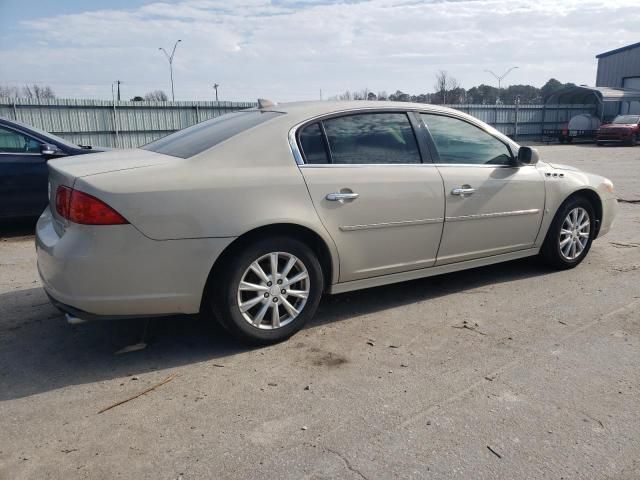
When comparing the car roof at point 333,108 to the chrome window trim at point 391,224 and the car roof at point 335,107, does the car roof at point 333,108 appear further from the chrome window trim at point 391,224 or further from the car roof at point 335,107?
the chrome window trim at point 391,224

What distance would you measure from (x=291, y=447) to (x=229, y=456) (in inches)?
11.3

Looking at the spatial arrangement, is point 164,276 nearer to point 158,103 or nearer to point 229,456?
point 229,456

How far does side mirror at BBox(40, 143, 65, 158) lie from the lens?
703 centimetres

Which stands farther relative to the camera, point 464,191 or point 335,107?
point 464,191

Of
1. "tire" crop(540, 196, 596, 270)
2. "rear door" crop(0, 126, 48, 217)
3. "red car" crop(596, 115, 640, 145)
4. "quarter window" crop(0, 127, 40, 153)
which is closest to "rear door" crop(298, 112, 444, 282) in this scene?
"tire" crop(540, 196, 596, 270)

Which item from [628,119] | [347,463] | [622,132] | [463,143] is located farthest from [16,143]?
[628,119]

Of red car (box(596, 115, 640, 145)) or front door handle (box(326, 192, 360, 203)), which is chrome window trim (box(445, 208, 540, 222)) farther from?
red car (box(596, 115, 640, 145))

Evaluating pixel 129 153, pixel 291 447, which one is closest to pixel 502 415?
pixel 291 447

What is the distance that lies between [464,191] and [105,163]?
267 centimetres

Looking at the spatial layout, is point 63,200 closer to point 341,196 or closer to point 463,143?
point 341,196

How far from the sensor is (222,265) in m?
3.49

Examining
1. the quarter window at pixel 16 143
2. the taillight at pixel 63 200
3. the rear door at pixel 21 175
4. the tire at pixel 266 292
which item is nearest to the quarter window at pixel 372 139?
the tire at pixel 266 292

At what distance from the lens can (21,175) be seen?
22.9 feet

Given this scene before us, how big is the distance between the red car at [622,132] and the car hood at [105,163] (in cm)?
3042
